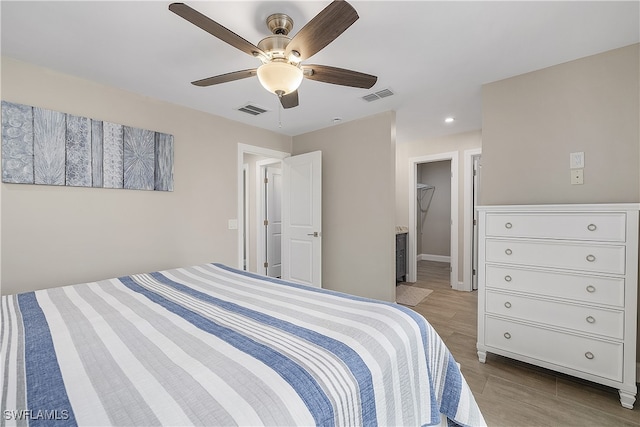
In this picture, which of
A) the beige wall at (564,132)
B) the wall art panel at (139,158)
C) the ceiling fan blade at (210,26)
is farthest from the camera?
the wall art panel at (139,158)

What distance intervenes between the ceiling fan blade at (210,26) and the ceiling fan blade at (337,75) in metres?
0.31

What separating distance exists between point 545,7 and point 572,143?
1063 millimetres

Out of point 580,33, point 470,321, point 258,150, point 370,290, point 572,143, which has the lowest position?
point 470,321

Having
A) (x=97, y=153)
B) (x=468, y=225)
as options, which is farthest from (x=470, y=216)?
(x=97, y=153)

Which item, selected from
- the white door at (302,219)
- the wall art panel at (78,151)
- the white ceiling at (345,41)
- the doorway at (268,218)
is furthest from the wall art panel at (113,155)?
the doorway at (268,218)

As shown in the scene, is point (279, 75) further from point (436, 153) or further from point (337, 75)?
point (436, 153)

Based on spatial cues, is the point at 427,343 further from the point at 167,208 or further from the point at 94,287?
the point at 167,208

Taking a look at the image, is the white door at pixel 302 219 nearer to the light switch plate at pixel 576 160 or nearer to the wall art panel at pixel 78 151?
the wall art panel at pixel 78 151

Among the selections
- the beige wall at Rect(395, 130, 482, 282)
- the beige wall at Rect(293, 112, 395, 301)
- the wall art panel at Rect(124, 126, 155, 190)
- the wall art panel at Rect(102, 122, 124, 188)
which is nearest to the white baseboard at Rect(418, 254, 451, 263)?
the beige wall at Rect(395, 130, 482, 282)

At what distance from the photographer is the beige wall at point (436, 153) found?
4213 millimetres

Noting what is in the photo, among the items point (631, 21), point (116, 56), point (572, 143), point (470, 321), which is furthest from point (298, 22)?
point (470, 321)

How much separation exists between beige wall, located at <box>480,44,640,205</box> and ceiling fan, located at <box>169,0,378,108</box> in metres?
1.46

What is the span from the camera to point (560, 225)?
1.94 metres

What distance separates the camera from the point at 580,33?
5.87ft
